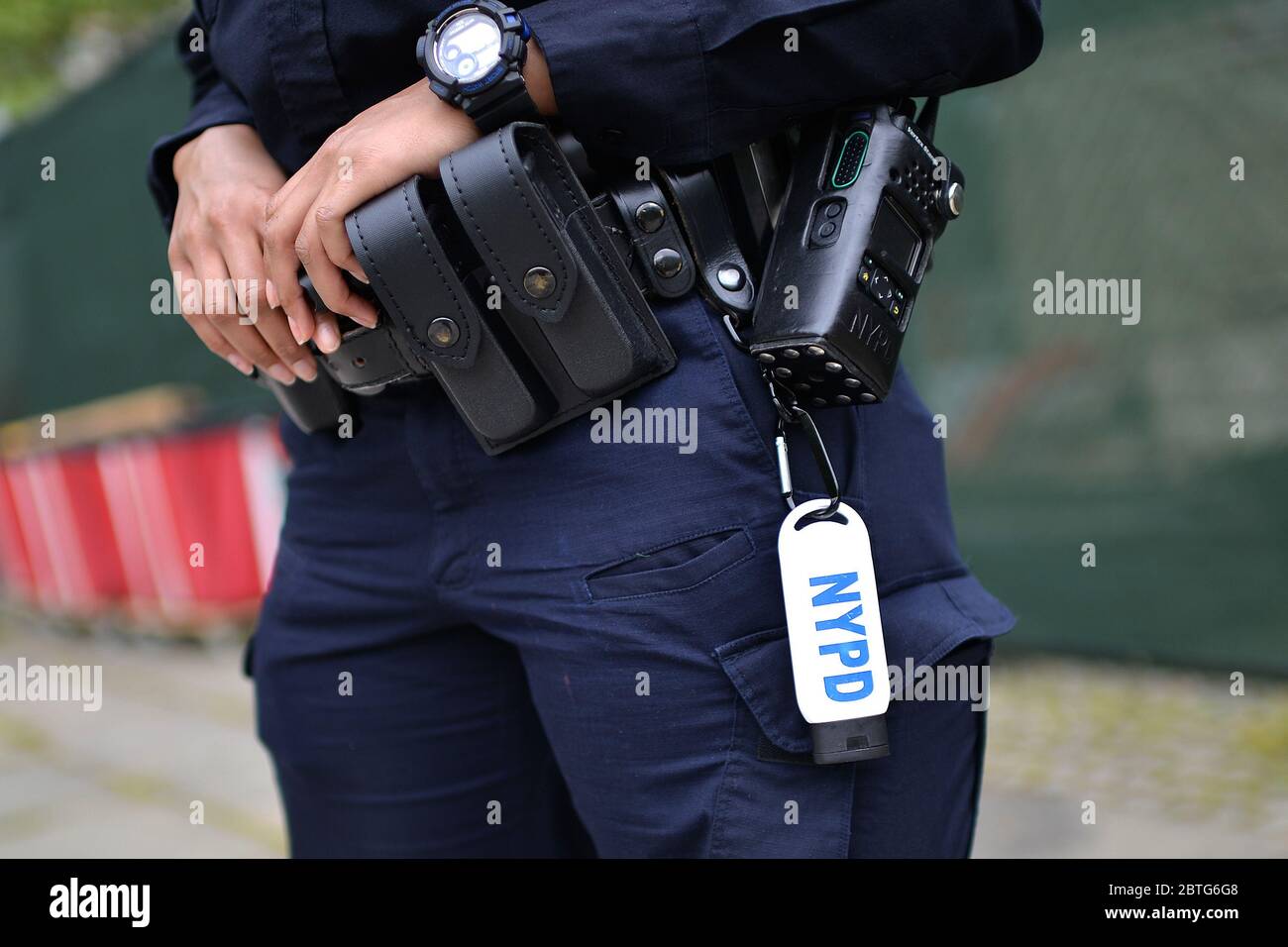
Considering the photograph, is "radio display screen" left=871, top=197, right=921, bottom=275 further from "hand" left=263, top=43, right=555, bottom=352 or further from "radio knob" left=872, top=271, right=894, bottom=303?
"hand" left=263, top=43, right=555, bottom=352

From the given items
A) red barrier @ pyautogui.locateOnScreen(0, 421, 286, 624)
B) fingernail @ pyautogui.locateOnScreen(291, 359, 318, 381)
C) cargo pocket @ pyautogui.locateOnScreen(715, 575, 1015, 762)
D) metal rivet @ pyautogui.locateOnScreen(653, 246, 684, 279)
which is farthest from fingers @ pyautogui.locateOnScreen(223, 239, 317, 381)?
red barrier @ pyautogui.locateOnScreen(0, 421, 286, 624)

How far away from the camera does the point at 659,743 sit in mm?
1066

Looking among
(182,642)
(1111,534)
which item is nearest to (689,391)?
(1111,534)

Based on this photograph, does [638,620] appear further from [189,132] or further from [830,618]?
[189,132]

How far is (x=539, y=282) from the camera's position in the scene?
104 cm

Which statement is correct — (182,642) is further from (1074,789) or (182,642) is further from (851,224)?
(851,224)

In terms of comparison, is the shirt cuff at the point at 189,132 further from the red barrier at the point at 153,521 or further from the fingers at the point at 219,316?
the red barrier at the point at 153,521

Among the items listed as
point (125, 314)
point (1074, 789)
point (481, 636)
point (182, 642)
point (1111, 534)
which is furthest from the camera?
point (125, 314)

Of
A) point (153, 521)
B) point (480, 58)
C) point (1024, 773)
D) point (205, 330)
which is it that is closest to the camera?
point (480, 58)

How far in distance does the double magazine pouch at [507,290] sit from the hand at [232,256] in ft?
0.34

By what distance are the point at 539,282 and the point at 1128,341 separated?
3001 mm


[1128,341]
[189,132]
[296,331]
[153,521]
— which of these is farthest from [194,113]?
[153,521]

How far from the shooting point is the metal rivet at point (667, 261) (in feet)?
3.54

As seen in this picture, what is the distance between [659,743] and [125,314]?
5451 mm
